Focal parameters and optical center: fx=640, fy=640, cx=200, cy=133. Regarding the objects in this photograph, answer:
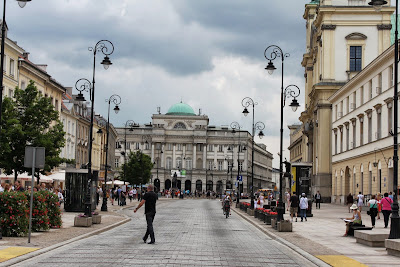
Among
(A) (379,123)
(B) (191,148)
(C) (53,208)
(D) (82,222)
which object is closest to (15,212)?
(C) (53,208)

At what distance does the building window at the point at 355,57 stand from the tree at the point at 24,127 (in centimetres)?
4165

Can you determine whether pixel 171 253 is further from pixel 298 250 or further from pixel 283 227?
pixel 283 227

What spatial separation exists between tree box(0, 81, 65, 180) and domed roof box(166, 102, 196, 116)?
415 ft

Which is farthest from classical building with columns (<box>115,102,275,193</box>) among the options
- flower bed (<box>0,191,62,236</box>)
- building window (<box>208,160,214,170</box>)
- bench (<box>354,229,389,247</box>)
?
bench (<box>354,229,389,247</box>)

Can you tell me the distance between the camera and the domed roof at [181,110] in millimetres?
171125

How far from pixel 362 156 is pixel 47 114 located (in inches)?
1147

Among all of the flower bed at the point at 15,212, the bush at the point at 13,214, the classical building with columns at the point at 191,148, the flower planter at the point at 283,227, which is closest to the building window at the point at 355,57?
the flower planter at the point at 283,227

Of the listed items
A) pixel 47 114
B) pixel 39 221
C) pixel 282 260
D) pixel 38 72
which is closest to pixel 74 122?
pixel 38 72

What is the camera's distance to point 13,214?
65.2 feet

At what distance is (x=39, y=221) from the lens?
22.2 meters

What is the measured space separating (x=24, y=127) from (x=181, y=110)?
130367mm

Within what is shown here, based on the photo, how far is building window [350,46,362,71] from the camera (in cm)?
7450

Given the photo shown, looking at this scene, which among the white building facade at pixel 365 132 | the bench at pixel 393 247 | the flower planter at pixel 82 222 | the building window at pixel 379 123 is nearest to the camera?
the bench at pixel 393 247

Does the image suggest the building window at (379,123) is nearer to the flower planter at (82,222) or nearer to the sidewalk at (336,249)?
the sidewalk at (336,249)
